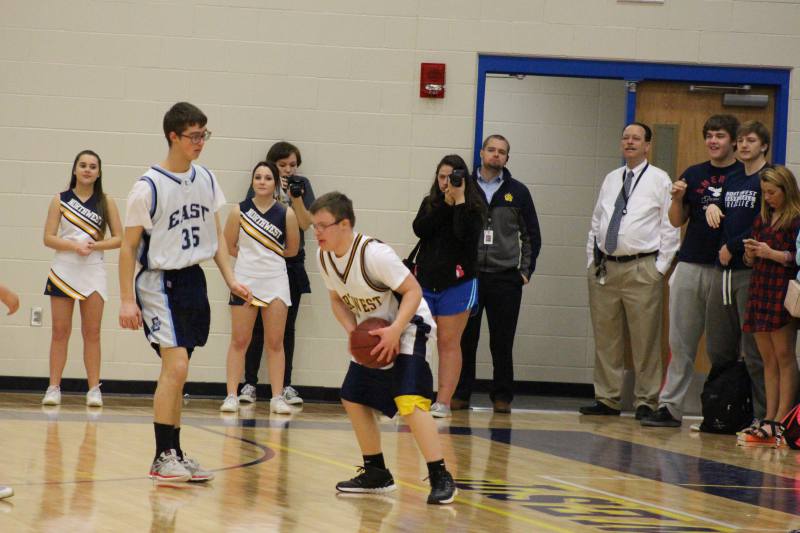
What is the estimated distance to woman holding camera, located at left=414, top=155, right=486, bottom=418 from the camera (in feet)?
25.3

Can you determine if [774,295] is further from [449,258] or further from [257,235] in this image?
[257,235]

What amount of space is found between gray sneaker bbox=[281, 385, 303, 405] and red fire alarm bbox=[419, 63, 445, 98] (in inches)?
94.0

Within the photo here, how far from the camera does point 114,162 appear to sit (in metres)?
8.81

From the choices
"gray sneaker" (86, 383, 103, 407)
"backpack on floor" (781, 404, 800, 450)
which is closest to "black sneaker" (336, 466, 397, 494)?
"backpack on floor" (781, 404, 800, 450)

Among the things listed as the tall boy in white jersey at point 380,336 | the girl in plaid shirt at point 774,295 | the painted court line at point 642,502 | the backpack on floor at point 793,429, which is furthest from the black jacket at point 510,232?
the tall boy in white jersey at point 380,336

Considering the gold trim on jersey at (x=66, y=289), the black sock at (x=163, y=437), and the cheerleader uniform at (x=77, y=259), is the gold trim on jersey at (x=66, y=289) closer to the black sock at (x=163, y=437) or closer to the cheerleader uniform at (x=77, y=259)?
the cheerleader uniform at (x=77, y=259)

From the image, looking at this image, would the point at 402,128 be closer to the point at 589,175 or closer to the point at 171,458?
the point at 589,175

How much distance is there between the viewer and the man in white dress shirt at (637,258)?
830 cm

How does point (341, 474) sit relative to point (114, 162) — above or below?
below

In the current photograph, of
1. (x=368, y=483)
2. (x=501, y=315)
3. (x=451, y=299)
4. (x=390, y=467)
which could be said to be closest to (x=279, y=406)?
(x=451, y=299)

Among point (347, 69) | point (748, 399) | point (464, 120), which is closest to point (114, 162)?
point (347, 69)

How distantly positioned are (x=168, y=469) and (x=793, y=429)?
391cm

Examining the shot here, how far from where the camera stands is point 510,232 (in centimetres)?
856

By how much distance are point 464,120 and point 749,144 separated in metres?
2.25
